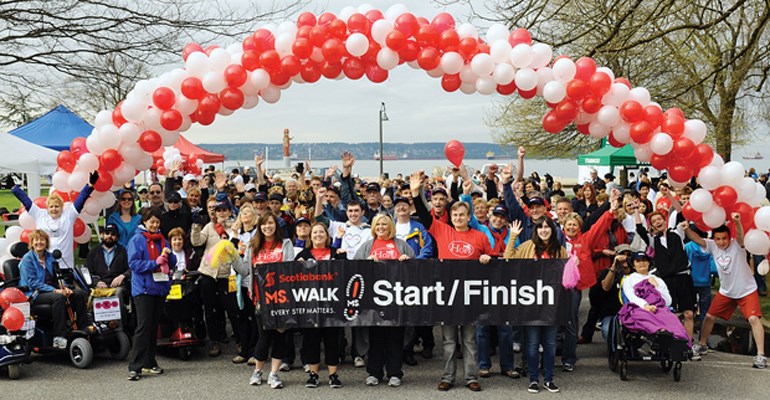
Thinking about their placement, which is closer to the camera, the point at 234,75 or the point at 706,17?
the point at 234,75

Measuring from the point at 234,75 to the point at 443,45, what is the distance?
8.28 ft

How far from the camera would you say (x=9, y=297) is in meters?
7.57

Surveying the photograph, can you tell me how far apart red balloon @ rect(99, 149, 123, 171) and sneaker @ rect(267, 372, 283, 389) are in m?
3.73

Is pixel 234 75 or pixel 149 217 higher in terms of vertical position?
pixel 234 75

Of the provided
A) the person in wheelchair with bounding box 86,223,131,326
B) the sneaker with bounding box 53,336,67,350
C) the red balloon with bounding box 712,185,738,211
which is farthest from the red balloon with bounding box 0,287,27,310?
the red balloon with bounding box 712,185,738,211

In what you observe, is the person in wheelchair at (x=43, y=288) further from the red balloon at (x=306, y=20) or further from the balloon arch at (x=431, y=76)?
the red balloon at (x=306, y=20)

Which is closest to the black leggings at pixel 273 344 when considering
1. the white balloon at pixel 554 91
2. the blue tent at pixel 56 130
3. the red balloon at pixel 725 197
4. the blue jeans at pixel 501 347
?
the blue jeans at pixel 501 347

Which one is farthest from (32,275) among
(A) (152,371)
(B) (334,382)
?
(B) (334,382)

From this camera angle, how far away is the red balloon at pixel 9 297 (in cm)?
757

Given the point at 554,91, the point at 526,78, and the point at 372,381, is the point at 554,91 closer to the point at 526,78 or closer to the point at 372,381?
the point at 526,78

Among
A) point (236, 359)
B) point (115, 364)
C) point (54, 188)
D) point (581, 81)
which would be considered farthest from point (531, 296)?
point (54, 188)

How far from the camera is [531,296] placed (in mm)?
7281

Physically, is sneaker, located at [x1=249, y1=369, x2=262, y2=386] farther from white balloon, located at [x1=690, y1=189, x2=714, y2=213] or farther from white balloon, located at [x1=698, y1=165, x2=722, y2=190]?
white balloon, located at [x1=698, y1=165, x2=722, y2=190]

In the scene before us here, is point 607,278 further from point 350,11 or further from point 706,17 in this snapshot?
point 706,17
